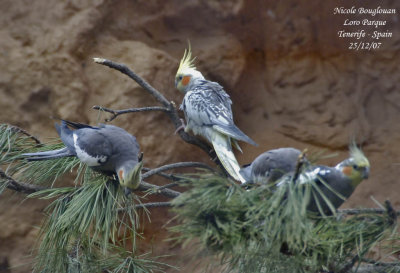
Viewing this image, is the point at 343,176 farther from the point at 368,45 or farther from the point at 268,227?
the point at 368,45

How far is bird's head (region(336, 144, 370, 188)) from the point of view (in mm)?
1542

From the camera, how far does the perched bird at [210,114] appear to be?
7.82 feet

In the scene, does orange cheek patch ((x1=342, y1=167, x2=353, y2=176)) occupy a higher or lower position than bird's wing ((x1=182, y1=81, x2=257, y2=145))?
higher

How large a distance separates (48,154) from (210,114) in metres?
0.76

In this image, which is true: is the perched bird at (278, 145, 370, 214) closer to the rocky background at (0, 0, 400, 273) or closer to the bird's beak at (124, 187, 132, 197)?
the bird's beak at (124, 187, 132, 197)

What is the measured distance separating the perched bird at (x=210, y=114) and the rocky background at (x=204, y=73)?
0.35 m

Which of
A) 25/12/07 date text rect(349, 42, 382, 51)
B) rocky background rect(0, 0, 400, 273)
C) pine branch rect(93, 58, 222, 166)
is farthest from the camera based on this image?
25/12/07 date text rect(349, 42, 382, 51)

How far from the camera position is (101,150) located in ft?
6.52

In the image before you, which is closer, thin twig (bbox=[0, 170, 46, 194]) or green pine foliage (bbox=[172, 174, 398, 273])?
green pine foliage (bbox=[172, 174, 398, 273])

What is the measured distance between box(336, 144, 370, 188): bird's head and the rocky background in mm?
1489

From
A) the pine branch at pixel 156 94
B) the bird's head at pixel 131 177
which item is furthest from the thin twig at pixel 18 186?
the pine branch at pixel 156 94

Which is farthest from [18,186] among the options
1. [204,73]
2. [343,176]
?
[204,73]

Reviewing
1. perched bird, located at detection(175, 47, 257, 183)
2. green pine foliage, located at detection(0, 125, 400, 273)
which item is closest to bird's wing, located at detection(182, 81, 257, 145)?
perched bird, located at detection(175, 47, 257, 183)

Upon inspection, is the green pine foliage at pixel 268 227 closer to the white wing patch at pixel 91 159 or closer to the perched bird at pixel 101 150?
the perched bird at pixel 101 150
